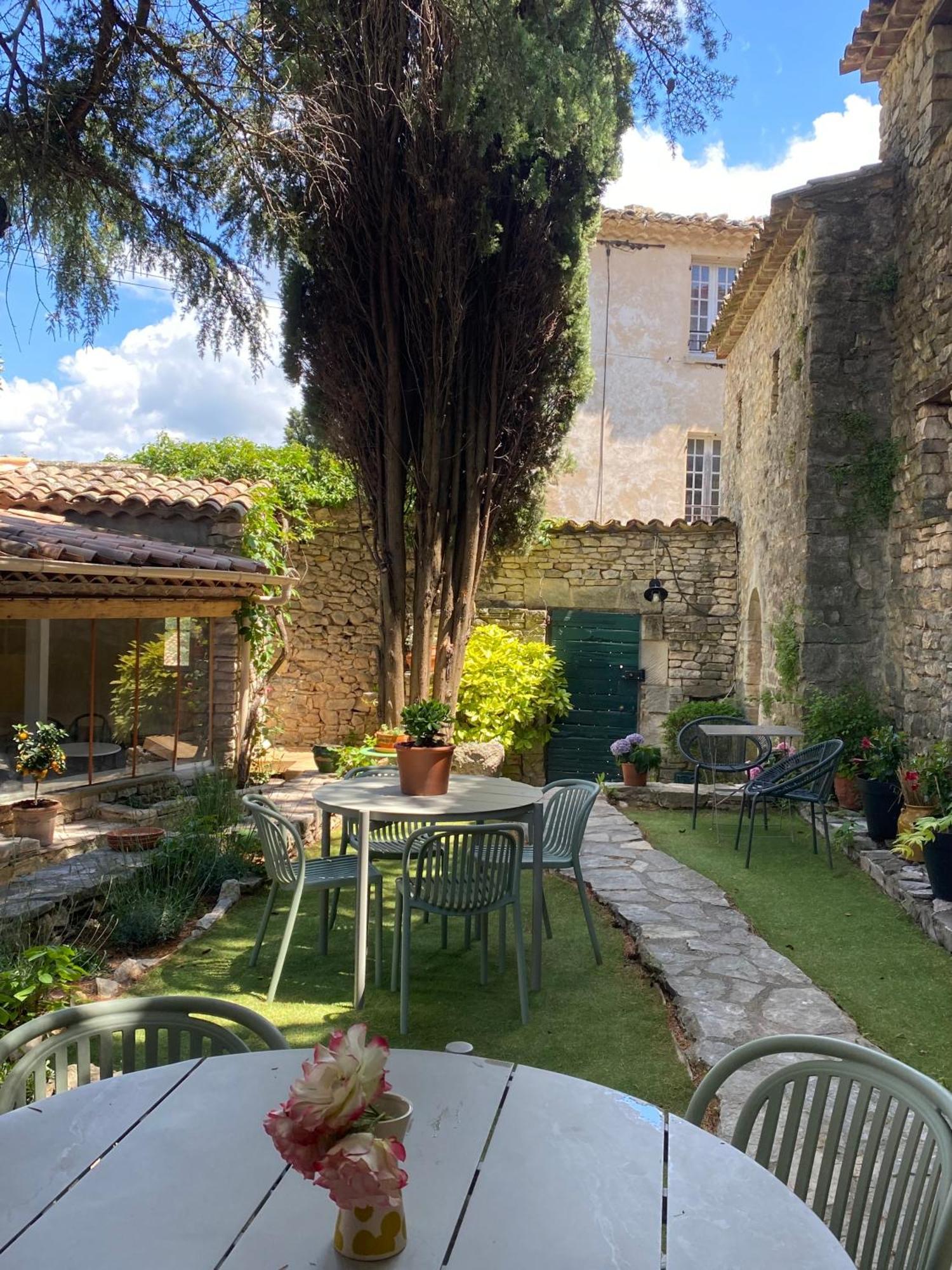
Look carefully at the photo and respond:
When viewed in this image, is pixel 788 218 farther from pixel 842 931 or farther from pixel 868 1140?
pixel 868 1140

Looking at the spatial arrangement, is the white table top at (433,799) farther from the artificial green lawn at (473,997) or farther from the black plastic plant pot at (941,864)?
the black plastic plant pot at (941,864)

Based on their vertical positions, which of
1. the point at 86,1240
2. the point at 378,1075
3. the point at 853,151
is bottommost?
the point at 86,1240

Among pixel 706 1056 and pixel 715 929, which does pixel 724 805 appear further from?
pixel 706 1056

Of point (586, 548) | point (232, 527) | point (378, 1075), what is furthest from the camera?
point (586, 548)

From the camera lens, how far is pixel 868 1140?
5.30ft

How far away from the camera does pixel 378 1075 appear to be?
120cm

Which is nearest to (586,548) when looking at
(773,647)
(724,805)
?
(773,647)

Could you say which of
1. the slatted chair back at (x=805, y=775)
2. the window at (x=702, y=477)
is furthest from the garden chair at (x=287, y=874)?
the window at (x=702, y=477)

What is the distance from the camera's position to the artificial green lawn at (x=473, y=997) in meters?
3.64

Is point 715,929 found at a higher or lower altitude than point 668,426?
lower

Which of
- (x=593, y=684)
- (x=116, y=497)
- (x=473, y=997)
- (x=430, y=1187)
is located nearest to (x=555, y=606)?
(x=593, y=684)

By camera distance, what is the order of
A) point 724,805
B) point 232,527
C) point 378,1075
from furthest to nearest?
1. point 232,527
2. point 724,805
3. point 378,1075

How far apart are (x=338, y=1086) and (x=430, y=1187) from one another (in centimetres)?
33

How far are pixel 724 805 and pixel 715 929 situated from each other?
371 centimetres
